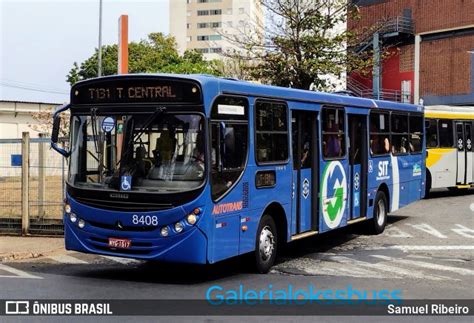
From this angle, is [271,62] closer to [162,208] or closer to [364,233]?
[364,233]

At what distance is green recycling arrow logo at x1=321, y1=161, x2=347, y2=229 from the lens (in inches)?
441

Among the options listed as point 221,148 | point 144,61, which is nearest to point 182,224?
point 221,148

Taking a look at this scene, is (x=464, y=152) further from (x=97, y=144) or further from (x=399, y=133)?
(x=97, y=144)

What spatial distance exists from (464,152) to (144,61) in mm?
41603

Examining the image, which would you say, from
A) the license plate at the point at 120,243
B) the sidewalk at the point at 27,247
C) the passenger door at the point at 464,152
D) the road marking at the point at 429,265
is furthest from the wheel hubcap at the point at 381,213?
the passenger door at the point at 464,152

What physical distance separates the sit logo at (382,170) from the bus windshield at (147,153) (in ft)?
22.2

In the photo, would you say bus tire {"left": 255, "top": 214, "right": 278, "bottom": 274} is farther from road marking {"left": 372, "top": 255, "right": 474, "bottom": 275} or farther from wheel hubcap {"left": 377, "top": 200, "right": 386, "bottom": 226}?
wheel hubcap {"left": 377, "top": 200, "right": 386, "bottom": 226}

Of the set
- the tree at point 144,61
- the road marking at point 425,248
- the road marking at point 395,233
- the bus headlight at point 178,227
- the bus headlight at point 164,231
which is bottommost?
the road marking at point 425,248

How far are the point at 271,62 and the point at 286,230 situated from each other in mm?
12778

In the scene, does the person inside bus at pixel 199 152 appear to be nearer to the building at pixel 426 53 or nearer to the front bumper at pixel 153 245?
the front bumper at pixel 153 245

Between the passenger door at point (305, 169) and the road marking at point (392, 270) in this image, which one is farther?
the passenger door at point (305, 169)

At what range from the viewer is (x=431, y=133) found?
21.5 meters

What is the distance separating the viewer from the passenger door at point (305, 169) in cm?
1040

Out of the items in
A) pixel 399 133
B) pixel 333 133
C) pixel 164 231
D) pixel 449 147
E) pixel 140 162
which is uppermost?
pixel 399 133
